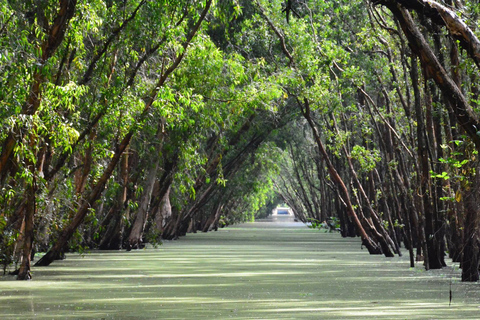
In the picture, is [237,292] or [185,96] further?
[185,96]

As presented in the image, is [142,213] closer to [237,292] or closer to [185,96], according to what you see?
[185,96]

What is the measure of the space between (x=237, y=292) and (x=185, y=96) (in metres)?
5.23

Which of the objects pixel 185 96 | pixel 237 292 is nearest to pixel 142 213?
pixel 185 96

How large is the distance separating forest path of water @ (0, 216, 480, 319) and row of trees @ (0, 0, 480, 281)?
0.82 m

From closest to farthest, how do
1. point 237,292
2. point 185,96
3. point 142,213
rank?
1. point 237,292
2. point 185,96
3. point 142,213

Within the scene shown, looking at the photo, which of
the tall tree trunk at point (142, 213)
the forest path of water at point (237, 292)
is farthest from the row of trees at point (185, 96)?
the forest path of water at point (237, 292)

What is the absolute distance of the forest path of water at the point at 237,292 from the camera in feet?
27.3

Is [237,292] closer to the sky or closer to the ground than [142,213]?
closer to the ground

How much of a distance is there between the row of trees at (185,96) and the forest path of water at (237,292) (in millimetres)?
823

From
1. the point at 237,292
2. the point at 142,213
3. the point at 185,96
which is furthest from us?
the point at 142,213

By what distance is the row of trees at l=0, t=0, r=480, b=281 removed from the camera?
9758mm

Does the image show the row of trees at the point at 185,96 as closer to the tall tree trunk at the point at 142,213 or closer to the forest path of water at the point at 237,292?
the tall tree trunk at the point at 142,213

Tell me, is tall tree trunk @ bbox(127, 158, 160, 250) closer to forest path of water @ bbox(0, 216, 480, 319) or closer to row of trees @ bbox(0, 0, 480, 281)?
row of trees @ bbox(0, 0, 480, 281)

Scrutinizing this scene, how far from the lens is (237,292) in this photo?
10.7 m
